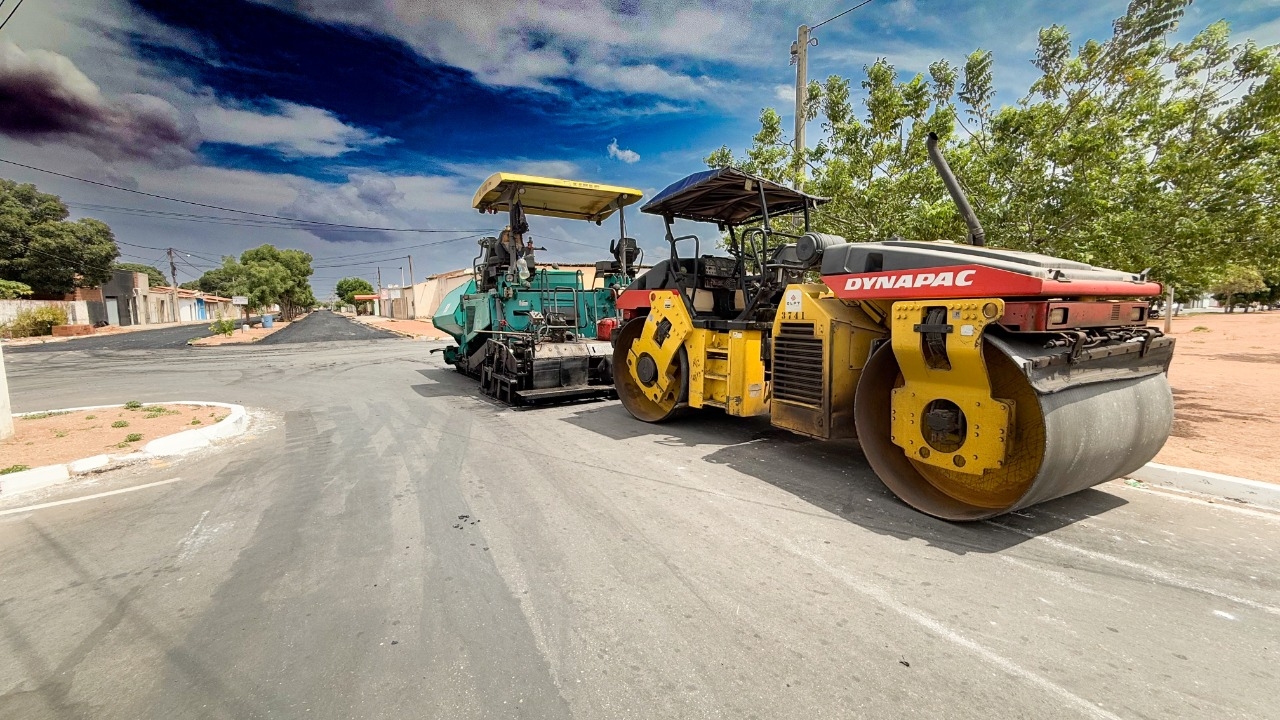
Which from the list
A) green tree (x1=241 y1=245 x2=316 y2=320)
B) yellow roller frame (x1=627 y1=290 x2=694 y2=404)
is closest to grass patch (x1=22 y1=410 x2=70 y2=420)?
yellow roller frame (x1=627 y1=290 x2=694 y2=404)

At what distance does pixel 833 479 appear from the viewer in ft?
14.6

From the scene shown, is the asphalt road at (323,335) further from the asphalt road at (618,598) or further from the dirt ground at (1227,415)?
the dirt ground at (1227,415)

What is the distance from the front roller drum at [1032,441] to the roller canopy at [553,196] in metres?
5.42

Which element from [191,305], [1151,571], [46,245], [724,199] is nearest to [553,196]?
[724,199]

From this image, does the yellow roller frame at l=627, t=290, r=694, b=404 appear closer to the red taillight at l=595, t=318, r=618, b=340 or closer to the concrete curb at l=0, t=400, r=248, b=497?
the red taillight at l=595, t=318, r=618, b=340

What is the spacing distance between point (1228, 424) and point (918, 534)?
5.49 m

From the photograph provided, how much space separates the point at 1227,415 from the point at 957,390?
5.90 metres

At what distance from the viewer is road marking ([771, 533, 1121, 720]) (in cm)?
200

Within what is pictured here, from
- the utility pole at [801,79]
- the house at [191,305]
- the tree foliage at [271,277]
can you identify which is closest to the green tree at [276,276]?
the tree foliage at [271,277]

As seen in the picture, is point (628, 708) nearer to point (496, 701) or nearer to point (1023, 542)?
point (496, 701)

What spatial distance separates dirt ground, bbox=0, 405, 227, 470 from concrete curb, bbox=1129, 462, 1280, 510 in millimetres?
9209

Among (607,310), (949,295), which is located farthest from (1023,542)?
(607,310)

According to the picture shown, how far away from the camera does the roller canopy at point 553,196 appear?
7.82m

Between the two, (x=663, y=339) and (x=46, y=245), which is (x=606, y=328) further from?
(x=46, y=245)
